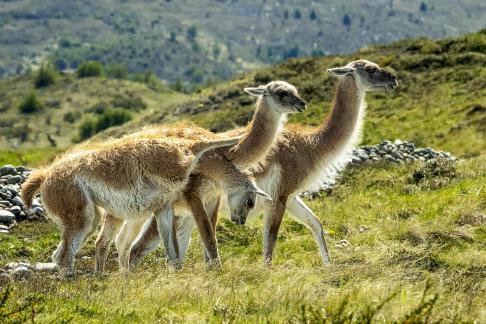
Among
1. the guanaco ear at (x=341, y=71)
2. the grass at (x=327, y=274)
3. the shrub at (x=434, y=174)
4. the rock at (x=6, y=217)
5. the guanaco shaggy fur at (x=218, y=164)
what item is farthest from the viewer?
the shrub at (x=434, y=174)

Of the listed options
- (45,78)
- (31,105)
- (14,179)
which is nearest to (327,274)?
(14,179)

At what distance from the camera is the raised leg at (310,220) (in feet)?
37.2

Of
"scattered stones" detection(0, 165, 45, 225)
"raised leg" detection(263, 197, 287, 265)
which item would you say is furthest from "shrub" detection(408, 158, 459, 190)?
"scattered stones" detection(0, 165, 45, 225)

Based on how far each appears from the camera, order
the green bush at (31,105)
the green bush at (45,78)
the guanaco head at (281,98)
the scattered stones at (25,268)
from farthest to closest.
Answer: the green bush at (45,78) → the green bush at (31,105) → the guanaco head at (281,98) → the scattered stones at (25,268)

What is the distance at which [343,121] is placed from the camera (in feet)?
40.8

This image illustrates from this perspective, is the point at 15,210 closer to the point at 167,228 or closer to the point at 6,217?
the point at 6,217

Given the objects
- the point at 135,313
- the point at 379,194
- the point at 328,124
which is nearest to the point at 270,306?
the point at 135,313

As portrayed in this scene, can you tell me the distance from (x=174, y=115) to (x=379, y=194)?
32.8 m

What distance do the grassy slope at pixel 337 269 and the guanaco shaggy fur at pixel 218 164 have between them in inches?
15.9

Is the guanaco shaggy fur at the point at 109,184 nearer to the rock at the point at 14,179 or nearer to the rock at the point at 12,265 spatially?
the rock at the point at 12,265

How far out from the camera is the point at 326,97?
39.5 m

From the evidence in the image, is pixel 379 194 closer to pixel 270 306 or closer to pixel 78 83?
pixel 270 306

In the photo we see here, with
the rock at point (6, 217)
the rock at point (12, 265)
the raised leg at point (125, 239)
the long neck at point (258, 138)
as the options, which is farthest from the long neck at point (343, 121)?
the rock at point (6, 217)

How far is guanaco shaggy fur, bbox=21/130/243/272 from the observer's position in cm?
991
